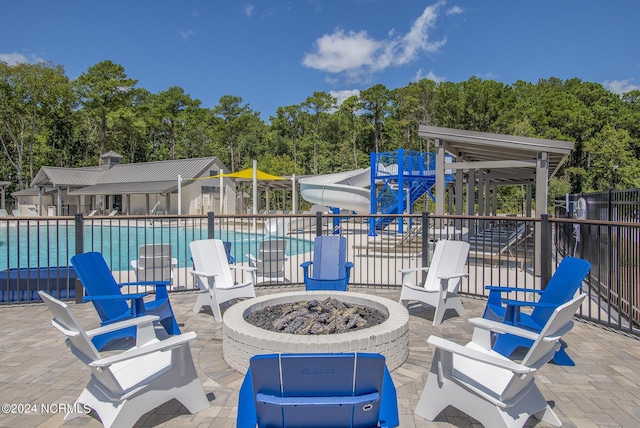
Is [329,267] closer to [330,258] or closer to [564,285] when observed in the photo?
[330,258]

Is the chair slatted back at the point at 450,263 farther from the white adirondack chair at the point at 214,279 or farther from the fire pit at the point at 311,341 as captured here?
the white adirondack chair at the point at 214,279

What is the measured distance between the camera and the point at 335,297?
471cm

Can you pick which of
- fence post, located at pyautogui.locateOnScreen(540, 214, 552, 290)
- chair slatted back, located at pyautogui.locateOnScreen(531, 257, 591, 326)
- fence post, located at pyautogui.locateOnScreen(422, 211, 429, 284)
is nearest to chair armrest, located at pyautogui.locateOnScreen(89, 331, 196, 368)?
chair slatted back, located at pyautogui.locateOnScreen(531, 257, 591, 326)

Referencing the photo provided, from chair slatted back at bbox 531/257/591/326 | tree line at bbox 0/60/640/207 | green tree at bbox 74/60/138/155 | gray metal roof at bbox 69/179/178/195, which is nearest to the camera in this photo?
chair slatted back at bbox 531/257/591/326

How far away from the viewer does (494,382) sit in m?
2.51

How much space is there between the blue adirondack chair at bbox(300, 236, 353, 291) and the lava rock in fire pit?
34.5 inches

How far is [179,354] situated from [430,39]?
47.2 metres

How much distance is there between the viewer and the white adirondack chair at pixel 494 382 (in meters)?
2.29

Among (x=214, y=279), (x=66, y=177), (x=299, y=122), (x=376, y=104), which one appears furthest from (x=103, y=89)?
(x=214, y=279)

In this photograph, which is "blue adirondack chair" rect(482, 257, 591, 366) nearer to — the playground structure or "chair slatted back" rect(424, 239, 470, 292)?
"chair slatted back" rect(424, 239, 470, 292)

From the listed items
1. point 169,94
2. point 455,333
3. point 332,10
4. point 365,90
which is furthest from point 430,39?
point 455,333

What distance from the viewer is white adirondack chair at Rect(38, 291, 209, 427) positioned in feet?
7.65

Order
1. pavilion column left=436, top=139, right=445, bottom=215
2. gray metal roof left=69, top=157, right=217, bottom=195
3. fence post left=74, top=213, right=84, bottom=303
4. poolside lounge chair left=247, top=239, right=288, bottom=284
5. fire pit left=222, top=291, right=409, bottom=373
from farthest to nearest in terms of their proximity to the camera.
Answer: gray metal roof left=69, top=157, right=217, bottom=195 → pavilion column left=436, top=139, right=445, bottom=215 → poolside lounge chair left=247, top=239, right=288, bottom=284 → fence post left=74, top=213, right=84, bottom=303 → fire pit left=222, top=291, right=409, bottom=373

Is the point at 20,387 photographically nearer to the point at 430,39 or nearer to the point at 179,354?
the point at 179,354
